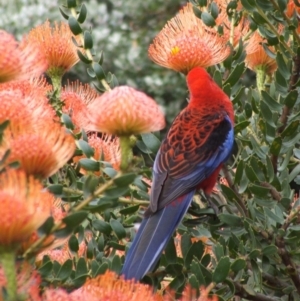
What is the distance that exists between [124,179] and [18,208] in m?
0.18

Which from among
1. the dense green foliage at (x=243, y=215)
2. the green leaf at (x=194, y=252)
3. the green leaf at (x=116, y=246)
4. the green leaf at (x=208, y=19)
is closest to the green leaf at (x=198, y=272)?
the dense green foliage at (x=243, y=215)

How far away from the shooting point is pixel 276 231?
53.2 inches

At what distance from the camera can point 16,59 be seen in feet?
2.97

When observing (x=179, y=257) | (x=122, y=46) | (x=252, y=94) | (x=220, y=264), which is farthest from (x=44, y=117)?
(x=122, y=46)

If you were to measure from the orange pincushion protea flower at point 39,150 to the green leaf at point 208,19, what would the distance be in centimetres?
81

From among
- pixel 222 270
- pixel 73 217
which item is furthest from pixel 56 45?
pixel 73 217

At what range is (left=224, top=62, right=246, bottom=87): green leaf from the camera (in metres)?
1.51

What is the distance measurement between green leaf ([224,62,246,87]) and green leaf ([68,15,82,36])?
0.34 metres

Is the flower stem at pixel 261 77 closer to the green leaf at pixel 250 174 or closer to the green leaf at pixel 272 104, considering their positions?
the green leaf at pixel 272 104

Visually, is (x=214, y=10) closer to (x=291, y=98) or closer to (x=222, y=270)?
(x=291, y=98)

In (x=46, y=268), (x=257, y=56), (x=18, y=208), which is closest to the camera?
(x=18, y=208)

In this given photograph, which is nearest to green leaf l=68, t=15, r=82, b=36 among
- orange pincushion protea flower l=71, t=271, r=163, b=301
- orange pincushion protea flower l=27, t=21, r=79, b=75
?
orange pincushion protea flower l=27, t=21, r=79, b=75

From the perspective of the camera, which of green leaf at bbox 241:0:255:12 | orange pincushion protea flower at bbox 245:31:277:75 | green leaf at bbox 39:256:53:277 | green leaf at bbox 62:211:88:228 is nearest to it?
green leaf at bbox 62:211:88:228

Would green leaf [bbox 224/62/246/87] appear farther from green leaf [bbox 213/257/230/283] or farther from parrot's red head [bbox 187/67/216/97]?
green leaf [bbox 213/257/230/283]
